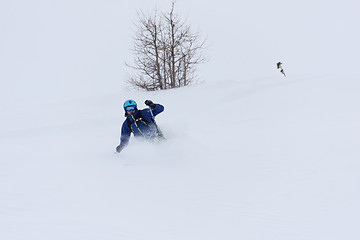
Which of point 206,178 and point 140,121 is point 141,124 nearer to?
point 140,121

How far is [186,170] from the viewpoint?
6.61m

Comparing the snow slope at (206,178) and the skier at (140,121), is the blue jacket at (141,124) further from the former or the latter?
the snow slope at (206,178)

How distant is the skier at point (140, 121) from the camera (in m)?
7.03

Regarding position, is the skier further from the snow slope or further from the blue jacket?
the snow slope

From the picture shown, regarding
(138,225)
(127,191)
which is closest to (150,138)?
(127,191)

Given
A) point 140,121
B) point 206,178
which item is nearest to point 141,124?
point 140,121

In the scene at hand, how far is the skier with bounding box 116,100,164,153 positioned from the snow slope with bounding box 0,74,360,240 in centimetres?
39

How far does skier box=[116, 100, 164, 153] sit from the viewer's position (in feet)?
23.1

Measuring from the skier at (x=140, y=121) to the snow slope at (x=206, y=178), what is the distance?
387mm

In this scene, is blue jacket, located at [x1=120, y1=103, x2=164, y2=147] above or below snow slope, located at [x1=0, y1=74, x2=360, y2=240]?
above

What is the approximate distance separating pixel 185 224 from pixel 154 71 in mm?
20404

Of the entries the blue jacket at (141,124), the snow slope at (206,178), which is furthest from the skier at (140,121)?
the snow slope at (206,178)

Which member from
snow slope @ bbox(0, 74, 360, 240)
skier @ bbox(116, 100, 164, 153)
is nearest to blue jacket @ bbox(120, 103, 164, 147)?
skier @ bbox(116, 100, 164, 153)

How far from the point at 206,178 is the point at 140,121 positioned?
7.07 ft
